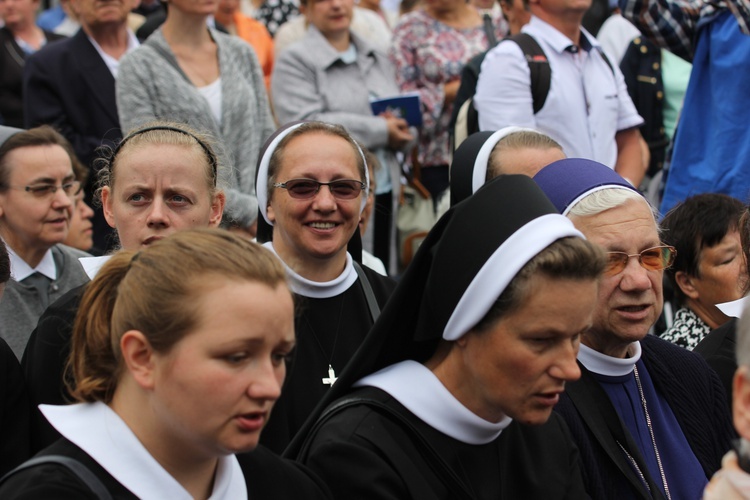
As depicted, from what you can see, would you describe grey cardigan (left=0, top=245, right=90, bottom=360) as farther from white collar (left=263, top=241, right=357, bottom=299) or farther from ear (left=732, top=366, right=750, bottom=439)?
ear (left=732, top=366, right=750, bottom=439)

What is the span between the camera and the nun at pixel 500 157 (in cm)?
515

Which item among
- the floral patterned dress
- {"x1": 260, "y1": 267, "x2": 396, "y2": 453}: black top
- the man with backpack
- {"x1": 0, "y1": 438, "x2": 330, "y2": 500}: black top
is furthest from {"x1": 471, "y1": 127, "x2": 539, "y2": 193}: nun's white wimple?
the floral patterned dress

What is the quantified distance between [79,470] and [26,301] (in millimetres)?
2697

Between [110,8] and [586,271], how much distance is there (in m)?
5.08

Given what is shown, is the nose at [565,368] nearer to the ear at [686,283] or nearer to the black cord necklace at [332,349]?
the black cord necklace at [332,349]

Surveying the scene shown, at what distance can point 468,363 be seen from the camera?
129 inches

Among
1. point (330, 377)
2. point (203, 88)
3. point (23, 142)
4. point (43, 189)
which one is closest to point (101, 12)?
point (203, 88)

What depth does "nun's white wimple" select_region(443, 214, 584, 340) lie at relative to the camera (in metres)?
3.14

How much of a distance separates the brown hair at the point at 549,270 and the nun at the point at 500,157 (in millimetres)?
1918

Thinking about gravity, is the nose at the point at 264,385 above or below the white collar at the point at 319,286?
above

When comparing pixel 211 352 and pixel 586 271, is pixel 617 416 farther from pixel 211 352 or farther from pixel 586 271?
pixel 211 352

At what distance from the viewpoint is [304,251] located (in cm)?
461

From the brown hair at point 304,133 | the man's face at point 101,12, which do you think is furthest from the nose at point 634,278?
the man's face at point 101,12

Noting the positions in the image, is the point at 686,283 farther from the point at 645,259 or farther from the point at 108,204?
the point at 108,204
